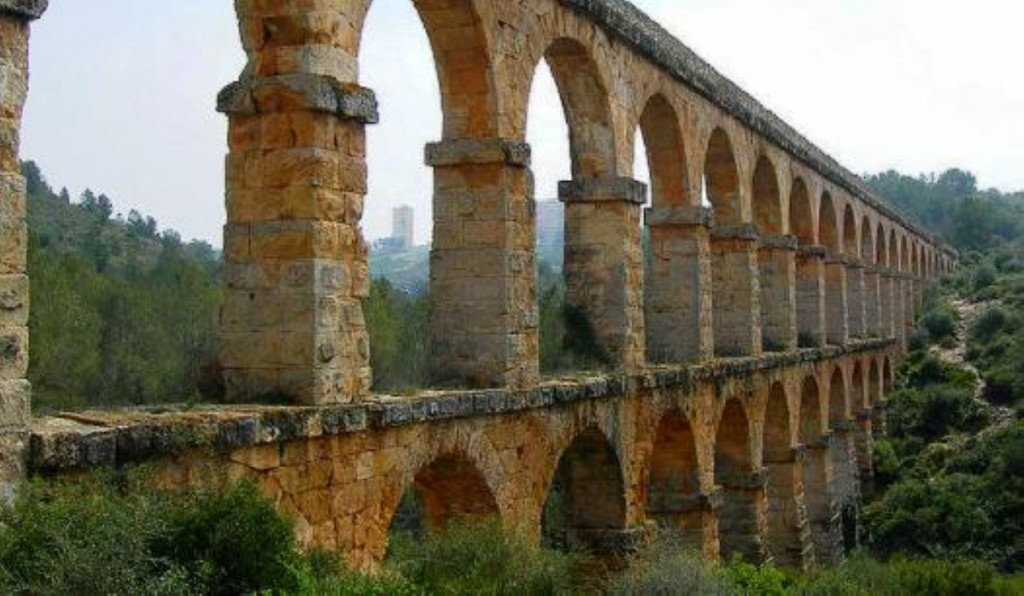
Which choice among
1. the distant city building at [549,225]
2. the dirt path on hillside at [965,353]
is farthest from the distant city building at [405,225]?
the dirt path on hillside at [965,353]

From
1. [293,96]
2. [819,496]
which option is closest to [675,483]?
[293,96]

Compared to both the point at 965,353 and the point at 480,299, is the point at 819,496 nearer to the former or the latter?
the point at 480,299

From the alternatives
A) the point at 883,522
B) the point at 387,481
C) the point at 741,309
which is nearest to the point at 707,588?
the point at 387,481

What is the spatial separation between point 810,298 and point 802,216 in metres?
1.49

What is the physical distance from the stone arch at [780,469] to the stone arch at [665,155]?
472 centimetres

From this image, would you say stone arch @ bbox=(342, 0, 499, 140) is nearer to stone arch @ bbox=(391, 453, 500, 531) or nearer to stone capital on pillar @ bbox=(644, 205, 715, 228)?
stone arch @ bbox=(391, 453, 500, 531)

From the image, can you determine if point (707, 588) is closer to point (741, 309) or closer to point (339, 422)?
point (339, 422)

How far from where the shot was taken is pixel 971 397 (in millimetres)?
26547

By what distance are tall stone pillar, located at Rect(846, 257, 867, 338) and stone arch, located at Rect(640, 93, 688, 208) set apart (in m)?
13.3

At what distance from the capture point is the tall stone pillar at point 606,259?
11.0 m

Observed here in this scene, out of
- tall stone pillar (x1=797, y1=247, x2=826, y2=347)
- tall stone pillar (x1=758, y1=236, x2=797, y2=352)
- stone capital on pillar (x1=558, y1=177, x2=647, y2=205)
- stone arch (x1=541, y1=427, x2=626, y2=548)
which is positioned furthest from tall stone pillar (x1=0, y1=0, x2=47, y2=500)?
tall stone pillar (x1=797, y1=247, x2=826, y2=347)

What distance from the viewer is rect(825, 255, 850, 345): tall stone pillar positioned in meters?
22.6

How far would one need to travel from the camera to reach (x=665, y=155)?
13250 millimetres

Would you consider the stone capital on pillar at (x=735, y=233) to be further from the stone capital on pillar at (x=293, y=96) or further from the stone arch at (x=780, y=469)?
the stone capital on pillar at (x=293, y=96)
